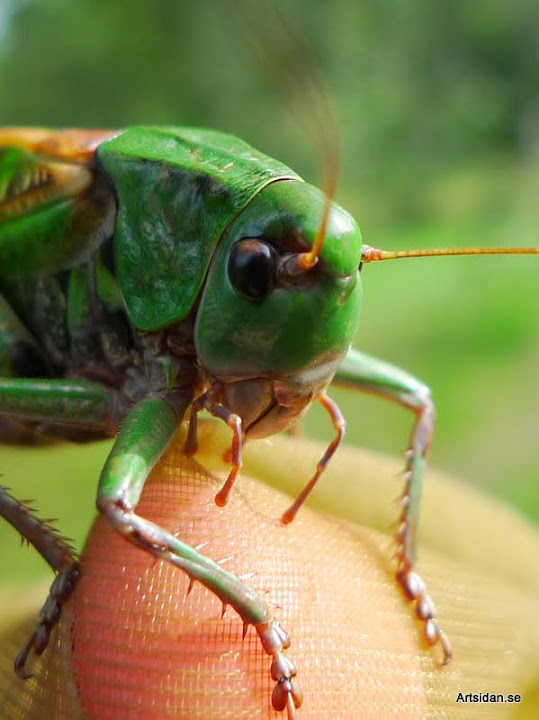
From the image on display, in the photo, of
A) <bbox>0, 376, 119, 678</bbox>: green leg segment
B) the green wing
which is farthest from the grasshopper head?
the green wing

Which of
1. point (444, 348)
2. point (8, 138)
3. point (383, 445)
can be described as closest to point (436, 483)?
point (8, 138)

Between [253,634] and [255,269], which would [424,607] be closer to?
[253,634]

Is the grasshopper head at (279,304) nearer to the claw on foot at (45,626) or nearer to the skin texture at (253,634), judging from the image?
the skin texture at (253,634)

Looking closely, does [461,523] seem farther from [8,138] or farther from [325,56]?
[325,56]

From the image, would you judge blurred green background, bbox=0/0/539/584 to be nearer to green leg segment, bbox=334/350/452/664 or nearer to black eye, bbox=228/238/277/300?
black eye, bbox=228/238/277/300

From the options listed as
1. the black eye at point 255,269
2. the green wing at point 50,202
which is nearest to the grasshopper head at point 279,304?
the black eye at point 255,269

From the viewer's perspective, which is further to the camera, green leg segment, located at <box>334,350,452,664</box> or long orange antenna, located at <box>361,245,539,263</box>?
green leg segment, located at <box>334,350,452,664</box>
